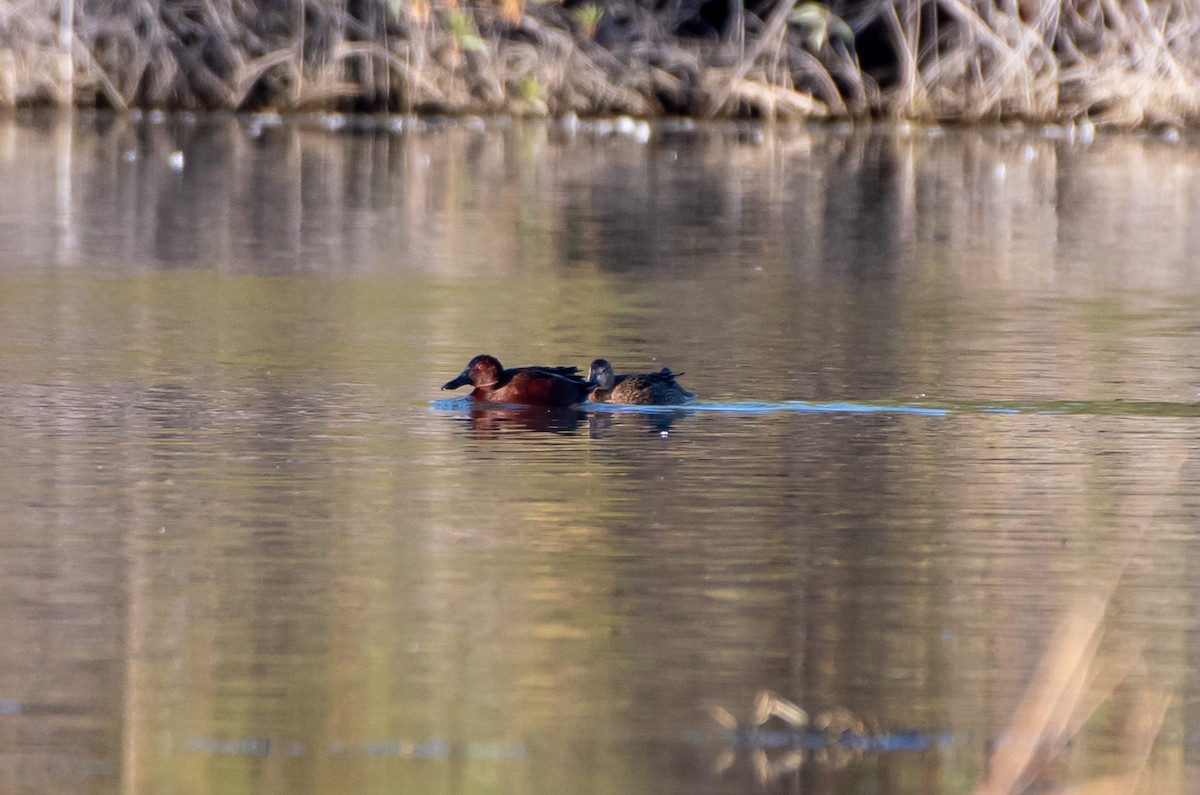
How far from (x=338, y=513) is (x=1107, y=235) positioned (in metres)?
13.1

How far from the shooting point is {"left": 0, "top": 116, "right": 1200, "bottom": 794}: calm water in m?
5.40

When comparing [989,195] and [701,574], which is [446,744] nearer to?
[701,574]

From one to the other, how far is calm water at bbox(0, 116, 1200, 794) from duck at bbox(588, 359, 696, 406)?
13 cm

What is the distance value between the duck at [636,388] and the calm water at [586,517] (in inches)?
5.2

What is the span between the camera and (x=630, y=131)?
1320 inches

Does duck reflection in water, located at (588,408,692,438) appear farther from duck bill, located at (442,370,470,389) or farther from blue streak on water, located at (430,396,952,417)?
duck bill, located at (442,370,470,389)

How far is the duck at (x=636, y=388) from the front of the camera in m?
10.4

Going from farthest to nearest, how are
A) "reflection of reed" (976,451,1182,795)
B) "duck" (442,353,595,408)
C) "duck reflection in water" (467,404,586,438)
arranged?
"duck" (442,353,595,408)
"duck reflection in water" (467,404,586,438)
"reflection of reed" (976,451,1182,795)

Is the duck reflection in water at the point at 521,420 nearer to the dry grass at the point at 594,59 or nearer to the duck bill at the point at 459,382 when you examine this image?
the duck bill at the point at 459,382

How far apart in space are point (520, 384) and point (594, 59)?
24073 millimetres

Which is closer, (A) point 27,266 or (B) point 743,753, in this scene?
(B) point 743,753

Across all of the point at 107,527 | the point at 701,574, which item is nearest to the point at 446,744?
the point at 701,574

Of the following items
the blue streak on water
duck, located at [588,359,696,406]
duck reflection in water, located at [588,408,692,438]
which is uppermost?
duck, located at [588,359,696,406]

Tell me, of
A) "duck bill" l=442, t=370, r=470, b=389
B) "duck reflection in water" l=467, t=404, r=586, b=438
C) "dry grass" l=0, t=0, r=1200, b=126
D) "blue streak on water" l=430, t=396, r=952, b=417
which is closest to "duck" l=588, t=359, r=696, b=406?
"blue streak on water" l=430, t=396, r=952, b=417
